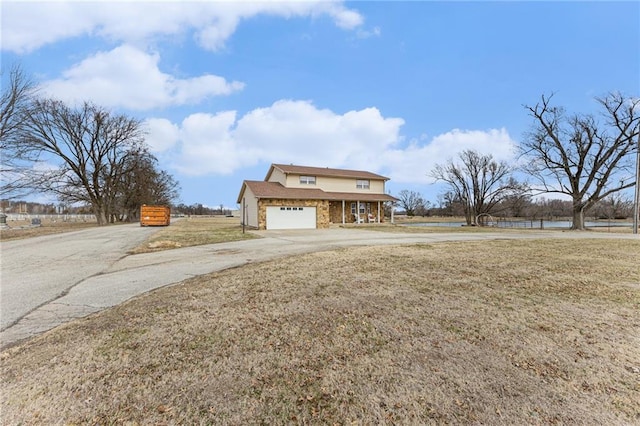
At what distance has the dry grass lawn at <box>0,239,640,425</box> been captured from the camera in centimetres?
211

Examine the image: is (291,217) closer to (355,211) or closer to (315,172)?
(315,172)

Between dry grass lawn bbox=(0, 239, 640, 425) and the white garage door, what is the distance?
16578mm

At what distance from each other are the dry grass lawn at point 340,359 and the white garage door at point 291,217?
16578 mm

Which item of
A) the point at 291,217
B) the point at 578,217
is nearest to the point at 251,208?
the point at 291,217

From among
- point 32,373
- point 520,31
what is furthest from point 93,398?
point 520,31

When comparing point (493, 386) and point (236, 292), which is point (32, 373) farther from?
point (493, 386)

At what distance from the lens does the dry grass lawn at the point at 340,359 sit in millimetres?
2109

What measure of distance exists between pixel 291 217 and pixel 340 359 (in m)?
19.7

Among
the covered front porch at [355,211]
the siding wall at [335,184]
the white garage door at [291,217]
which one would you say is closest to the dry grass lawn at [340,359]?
the white garage door at [291,217]

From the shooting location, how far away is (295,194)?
2277 cm

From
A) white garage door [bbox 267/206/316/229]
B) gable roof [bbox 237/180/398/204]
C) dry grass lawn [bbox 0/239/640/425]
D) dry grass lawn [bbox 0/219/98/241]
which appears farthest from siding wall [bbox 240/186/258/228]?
dry grass lawn [bbox 0/239/640/425]

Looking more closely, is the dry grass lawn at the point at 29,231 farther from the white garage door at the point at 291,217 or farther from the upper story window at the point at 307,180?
the upper story window at the point at 307,180

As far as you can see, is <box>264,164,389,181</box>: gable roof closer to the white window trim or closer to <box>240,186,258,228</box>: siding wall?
the white window trim

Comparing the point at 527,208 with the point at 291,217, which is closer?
the point at 291,217
